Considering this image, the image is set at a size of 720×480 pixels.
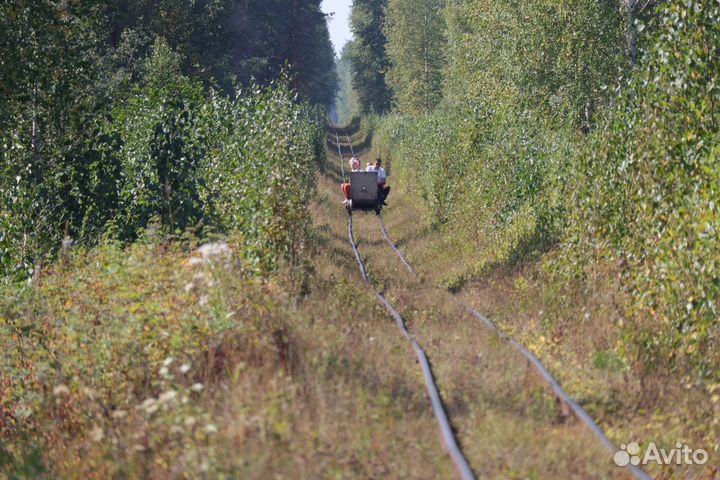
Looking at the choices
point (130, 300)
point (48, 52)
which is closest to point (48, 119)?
point (48, 52)

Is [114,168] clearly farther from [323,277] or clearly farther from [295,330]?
[295,330]

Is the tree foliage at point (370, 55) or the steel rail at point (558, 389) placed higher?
the steel rail at point (558, 389)

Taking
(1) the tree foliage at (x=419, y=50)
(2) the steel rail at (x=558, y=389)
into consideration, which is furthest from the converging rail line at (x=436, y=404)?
(1) the tree foliage at (x=419, y=50)

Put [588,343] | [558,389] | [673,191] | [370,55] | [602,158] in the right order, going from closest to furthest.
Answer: [558,389] < [673,191] < [588,343] < [602,158] < [370,55]

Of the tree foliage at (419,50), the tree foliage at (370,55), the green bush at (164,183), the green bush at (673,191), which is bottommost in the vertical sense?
the tree foliage at (370,55)

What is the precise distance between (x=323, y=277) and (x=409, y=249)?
6.66 m

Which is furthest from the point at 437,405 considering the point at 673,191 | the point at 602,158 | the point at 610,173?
the point at 602,158

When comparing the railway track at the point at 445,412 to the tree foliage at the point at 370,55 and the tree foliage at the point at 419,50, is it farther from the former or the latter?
the tree foliage at the point at 370,55

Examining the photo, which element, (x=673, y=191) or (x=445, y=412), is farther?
(x=673, y=191)

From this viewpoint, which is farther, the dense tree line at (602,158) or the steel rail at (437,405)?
the dense tree line at (602,158)

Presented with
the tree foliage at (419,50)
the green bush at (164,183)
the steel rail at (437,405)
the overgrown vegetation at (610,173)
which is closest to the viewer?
the steel rail at (437,405)

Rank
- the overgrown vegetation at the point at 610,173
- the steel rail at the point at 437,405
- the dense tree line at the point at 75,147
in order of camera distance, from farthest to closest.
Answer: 1. the dense tree line at the point at 75,147
2. the overgrown vegetation at the point at 610,173
3. the steel rail at the point at 437,405

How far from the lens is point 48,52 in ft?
54.8

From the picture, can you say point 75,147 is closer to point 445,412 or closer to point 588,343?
point 588,343
